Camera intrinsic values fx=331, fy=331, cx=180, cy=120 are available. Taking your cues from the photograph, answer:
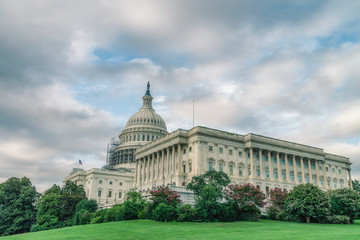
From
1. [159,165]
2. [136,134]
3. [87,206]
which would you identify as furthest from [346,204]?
[136,134]

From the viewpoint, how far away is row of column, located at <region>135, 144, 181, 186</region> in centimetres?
8206

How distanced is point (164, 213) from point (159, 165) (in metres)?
43.9

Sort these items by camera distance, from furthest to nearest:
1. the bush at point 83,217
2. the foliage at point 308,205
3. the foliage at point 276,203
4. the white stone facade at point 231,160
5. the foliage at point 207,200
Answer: the white stone facade at point 231,160
the bush at point 83,217
the foliage at point 276,203
the foliage at point 308,205
the foliage at point 207,200

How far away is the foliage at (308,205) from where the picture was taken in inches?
1913

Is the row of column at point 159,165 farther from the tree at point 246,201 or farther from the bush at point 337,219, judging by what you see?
the bush at point 337,219

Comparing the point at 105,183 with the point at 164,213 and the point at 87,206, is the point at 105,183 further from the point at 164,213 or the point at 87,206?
the point at 164,213

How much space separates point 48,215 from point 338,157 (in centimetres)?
8827

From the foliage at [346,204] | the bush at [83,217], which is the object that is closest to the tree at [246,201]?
the foliage at [346,204]

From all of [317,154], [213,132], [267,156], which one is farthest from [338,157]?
[213,132]

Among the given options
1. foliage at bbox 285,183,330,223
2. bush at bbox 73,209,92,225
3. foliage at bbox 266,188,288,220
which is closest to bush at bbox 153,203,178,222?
bush at bbox 73,209,92,225

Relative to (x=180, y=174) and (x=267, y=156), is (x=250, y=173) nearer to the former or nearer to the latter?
(x=267, y=156)

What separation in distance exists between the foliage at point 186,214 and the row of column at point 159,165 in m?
30.9

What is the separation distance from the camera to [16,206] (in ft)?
268

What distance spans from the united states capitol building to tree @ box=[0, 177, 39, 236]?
19133mm
